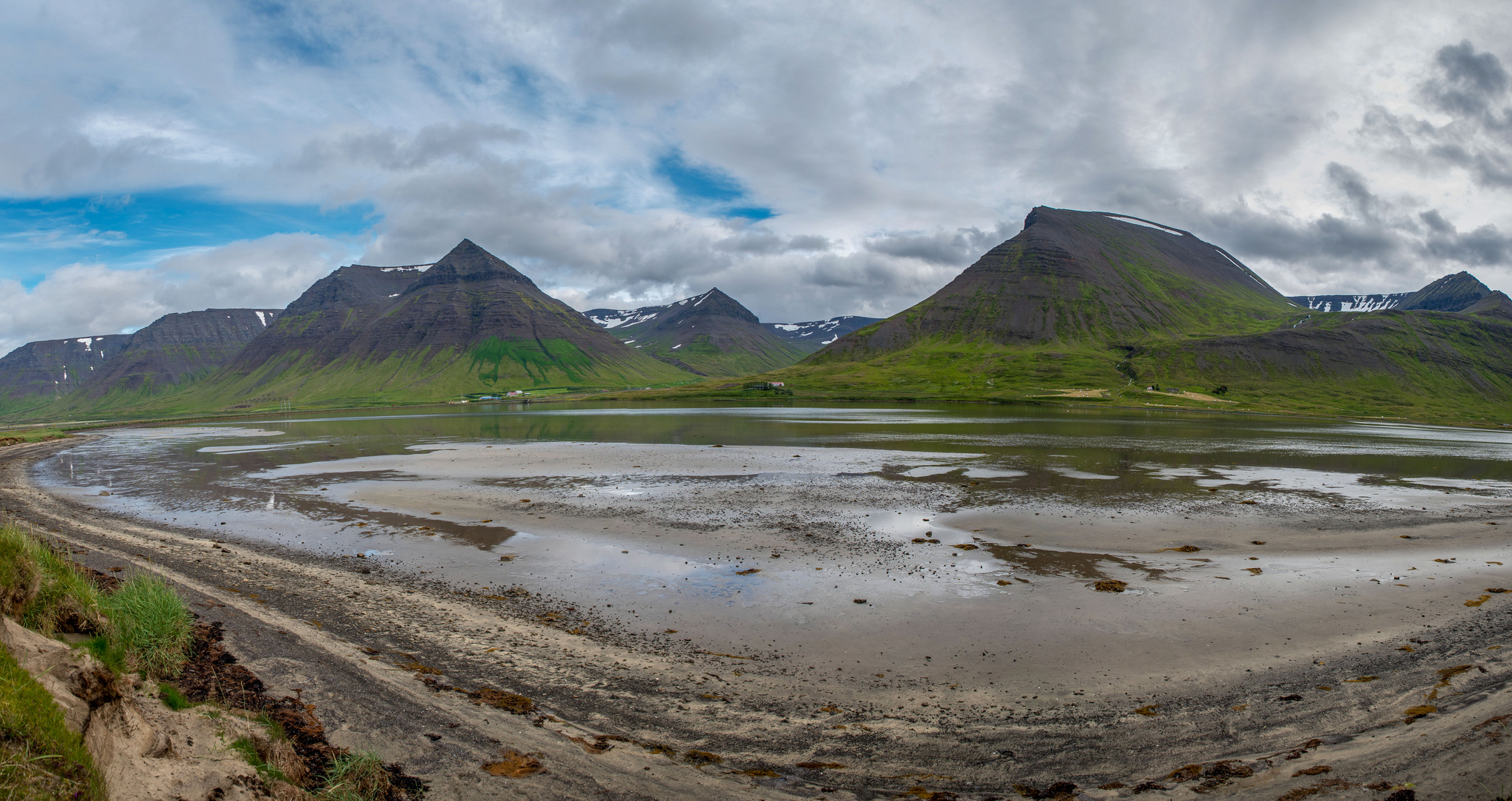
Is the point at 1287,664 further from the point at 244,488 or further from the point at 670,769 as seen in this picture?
the point at 244,488

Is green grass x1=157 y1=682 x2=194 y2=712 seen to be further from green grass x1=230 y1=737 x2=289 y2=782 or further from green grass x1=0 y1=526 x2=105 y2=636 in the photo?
green grass x1=0 y1=526 x2=105 y2=636

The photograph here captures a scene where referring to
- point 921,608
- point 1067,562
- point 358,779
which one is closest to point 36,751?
point 358,779

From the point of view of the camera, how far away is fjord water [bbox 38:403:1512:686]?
16453mm

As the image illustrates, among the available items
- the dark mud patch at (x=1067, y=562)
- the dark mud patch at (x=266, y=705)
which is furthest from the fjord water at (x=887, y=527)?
the dark mud patch at (x=266, y=705)

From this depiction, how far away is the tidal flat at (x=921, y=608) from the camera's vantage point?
1014 centimetres

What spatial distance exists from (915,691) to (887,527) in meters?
15.2

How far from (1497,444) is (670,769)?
9879 cm

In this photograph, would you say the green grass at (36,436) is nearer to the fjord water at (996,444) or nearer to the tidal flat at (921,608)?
the fjord water at (996,444)

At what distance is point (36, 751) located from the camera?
5.98m

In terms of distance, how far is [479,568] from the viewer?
21.3 metres

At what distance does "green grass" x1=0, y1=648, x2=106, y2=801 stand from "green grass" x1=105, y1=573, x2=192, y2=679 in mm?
4649

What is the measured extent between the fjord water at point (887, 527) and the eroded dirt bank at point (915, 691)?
0.30m

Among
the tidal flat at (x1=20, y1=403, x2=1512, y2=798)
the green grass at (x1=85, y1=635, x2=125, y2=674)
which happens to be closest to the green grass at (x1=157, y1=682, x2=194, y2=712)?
the green grass at (x1=85, y1=635, x2=125, y2=674)

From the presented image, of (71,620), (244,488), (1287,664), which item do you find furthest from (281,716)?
(244,488)
